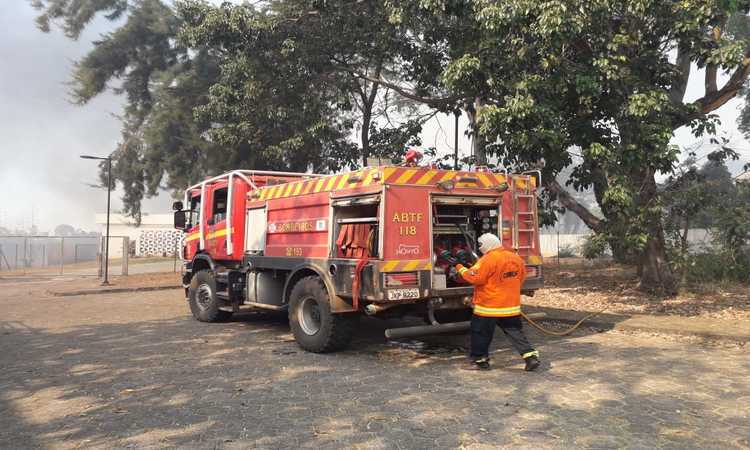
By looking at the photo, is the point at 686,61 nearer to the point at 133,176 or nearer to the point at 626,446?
the point at 626,446

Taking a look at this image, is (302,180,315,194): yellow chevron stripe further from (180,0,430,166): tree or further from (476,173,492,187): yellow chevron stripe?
(180,0,430,166): tree

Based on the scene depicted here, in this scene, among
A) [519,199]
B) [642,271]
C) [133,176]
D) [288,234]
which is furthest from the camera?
[133,176]

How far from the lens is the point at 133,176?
25656 millimetres

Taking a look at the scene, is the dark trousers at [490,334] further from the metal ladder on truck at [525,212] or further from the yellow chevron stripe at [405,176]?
the yellow chevron stripe at [405,176]

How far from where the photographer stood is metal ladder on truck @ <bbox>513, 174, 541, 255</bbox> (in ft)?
23.3

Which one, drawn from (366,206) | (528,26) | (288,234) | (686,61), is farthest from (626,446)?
(686,61)

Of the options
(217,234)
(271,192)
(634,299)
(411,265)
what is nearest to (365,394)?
(411,265)

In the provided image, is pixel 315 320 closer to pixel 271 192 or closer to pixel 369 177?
pixel 369 177

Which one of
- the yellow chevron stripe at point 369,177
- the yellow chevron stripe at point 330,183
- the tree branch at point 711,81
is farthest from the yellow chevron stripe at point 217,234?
the tree branch at point 711,81

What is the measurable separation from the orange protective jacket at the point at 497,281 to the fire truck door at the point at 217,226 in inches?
193

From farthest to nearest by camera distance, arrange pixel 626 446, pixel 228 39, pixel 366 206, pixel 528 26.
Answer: pixel 228 39 < pixel 528 26 < pixel 366 206 < pixel 626 446

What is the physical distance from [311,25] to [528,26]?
795 cm

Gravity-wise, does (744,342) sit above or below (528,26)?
below

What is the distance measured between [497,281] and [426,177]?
1428 mm
